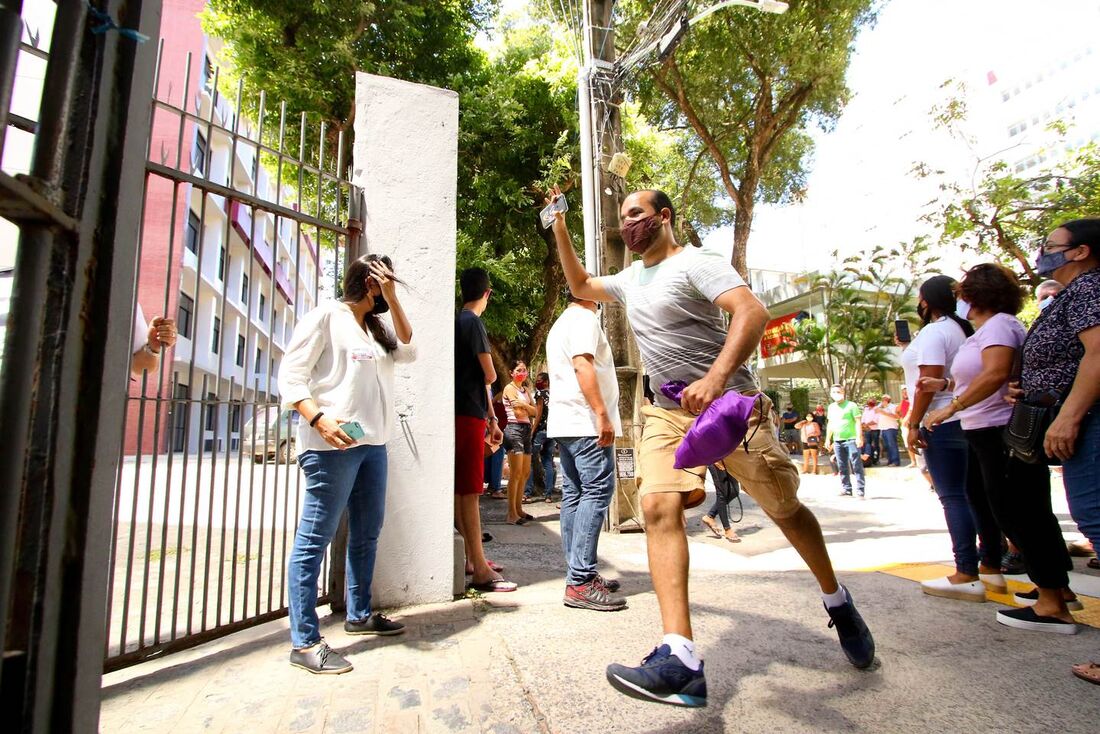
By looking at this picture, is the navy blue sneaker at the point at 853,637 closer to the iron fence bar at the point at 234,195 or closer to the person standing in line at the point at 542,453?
the iron fence bar at the point at 234,195

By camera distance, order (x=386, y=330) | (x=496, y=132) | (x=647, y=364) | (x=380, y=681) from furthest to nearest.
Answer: (x=496, y=132) → (x=386, y=330) → (x=647, y=364) → (x=380, y=681)

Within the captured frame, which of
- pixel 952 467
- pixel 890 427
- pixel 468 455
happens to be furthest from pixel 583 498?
pixel 890 427

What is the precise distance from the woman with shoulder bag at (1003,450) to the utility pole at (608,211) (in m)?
2.84

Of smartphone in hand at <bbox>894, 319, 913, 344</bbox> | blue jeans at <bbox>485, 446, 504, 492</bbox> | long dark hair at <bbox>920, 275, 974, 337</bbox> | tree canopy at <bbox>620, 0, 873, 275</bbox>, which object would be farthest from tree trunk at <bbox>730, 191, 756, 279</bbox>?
long dark hair at <bbox>920, 275, 974, 337</bbox>

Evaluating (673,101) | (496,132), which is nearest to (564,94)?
(496,132)

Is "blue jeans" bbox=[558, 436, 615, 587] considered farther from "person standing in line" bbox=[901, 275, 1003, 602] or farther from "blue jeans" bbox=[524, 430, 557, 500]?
"blue jeans" bbox=[524, 430, 557, 500]

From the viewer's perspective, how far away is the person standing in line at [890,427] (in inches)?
539

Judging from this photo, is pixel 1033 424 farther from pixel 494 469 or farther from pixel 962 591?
pixel 494 469

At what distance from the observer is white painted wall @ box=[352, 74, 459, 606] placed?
3459 mm

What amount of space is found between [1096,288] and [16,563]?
3.45 m

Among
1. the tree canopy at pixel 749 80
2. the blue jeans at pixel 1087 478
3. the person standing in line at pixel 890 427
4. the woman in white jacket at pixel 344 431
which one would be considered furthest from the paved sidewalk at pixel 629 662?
the tree canopy at pixel 749 80

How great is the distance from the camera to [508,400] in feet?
23.9

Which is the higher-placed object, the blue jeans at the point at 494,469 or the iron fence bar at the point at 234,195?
the iron fence bar at the point at 234,195

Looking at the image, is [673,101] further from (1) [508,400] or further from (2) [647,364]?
(2) [647,364]
